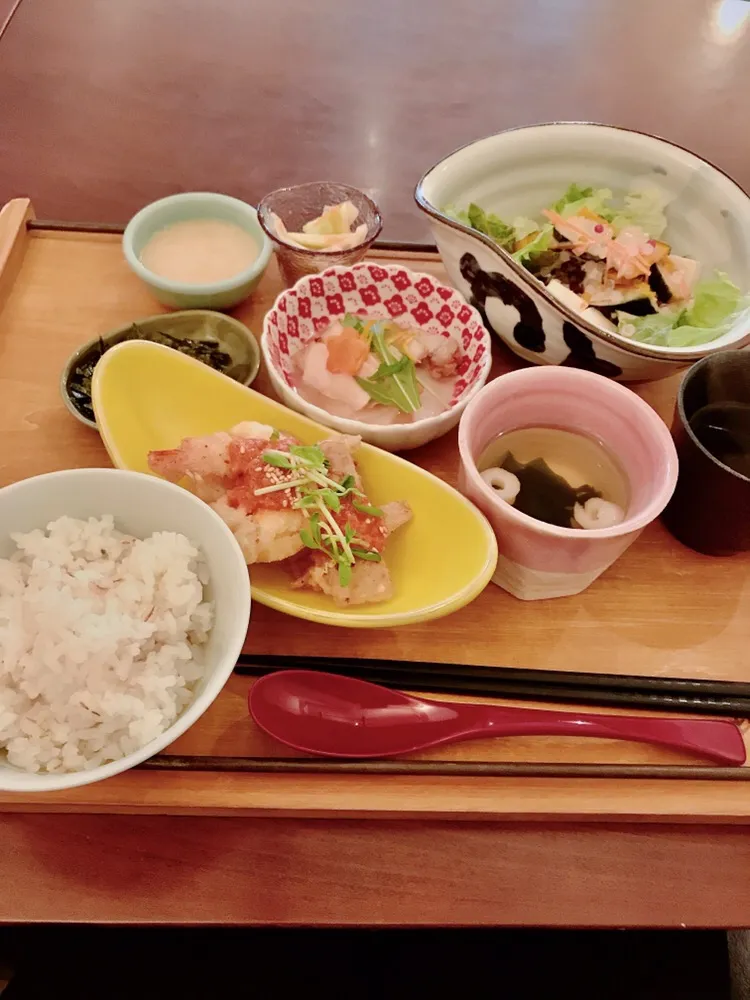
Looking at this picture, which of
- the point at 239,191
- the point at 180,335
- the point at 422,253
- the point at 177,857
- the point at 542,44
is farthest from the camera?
the point at 542,44

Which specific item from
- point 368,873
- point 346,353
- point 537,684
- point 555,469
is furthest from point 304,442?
point 368,873

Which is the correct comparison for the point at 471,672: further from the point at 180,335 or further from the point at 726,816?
the point at 180,335

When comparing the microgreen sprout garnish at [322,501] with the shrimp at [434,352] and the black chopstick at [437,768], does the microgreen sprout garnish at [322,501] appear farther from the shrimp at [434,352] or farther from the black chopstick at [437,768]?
the shrimp at [434,352]

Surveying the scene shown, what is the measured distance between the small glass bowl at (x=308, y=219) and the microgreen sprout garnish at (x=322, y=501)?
1.78 feet

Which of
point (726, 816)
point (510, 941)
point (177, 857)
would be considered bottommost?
point (510, 941)

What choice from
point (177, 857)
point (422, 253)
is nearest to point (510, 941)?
point (177, 857)

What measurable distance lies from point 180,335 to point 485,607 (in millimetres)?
899

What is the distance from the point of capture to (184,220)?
5.78ft

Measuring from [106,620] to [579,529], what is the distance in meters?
0.75

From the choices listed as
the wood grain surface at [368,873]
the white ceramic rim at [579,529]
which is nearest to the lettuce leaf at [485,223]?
the white ceramic rim at [579,529]

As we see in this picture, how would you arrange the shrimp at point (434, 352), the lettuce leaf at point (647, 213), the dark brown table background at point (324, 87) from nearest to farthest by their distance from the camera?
the shrimp at point (434, 352) < the lettuce leaf at point (647, 213) < the dark brown table background at point (324, 87)

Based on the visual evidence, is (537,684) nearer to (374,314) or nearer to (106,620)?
(106,620)

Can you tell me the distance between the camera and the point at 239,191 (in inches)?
83.4

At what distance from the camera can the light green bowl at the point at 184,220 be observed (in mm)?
1591
